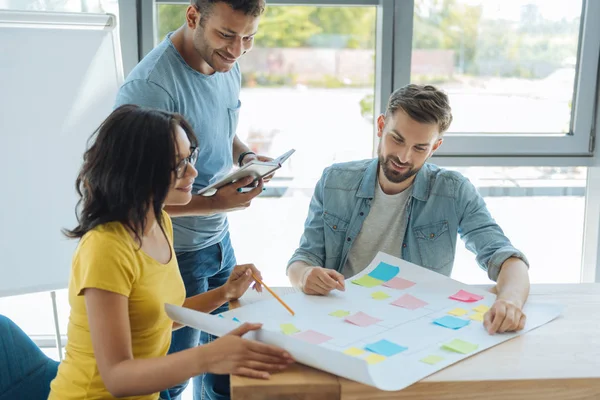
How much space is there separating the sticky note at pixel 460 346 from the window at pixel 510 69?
145 centimetres

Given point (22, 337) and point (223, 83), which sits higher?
point (223, 83)

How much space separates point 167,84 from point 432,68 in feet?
4.23

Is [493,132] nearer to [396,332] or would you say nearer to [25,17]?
[396,332]

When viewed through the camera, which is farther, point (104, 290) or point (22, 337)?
point (22, 337)

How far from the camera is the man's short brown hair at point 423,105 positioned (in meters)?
1.68

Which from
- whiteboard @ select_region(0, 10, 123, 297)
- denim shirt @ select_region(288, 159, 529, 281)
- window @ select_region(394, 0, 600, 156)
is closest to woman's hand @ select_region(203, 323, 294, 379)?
denim shirt @ select_region(288, 159, 529, 281)

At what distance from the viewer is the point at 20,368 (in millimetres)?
1327

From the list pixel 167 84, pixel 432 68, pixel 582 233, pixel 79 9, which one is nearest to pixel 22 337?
pixel 167 84

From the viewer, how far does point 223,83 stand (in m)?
1.87

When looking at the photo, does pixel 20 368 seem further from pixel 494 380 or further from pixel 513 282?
pixel 513 282

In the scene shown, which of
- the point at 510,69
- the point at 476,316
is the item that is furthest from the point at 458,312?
the point at 510,69

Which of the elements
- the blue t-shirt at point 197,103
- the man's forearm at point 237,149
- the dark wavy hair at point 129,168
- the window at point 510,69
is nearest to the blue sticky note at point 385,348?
the dark wavy hair at point 129,168

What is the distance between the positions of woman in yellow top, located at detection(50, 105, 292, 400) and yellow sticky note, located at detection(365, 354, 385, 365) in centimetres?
15

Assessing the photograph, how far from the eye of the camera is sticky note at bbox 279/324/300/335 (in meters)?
1.23
